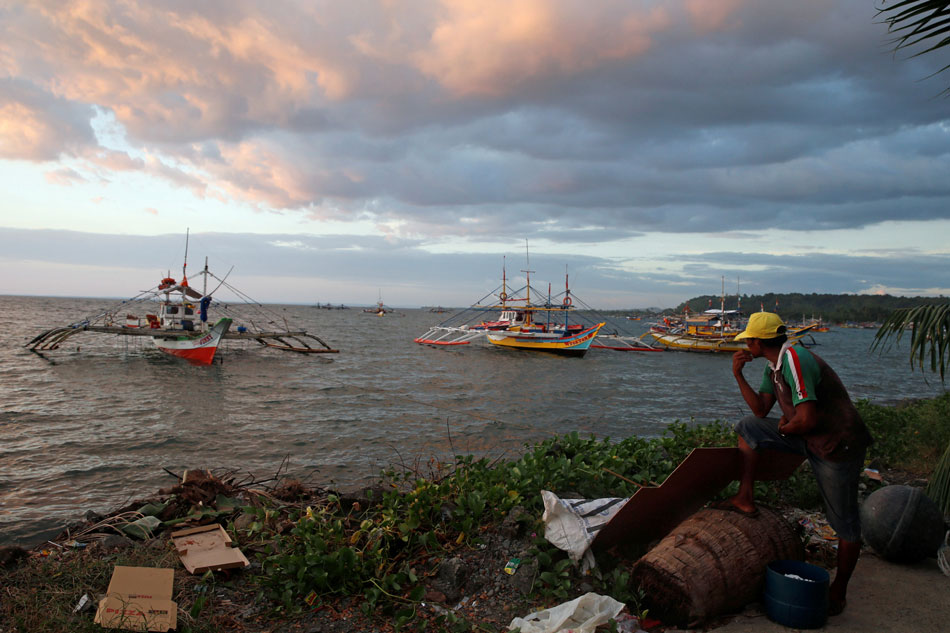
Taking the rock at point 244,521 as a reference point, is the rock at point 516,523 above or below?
above

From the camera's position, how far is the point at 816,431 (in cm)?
366

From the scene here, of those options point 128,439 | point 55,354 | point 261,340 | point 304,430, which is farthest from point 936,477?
point 55,354

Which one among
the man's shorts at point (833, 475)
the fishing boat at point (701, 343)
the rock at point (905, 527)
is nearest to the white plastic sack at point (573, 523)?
the man's shorts at point (833, 475)

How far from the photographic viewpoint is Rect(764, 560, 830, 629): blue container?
339 centimetres

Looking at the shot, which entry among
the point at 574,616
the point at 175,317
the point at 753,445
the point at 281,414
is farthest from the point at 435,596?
the point at 175,317

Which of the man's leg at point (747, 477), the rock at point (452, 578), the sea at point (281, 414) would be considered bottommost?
the sea at point (281, 414)

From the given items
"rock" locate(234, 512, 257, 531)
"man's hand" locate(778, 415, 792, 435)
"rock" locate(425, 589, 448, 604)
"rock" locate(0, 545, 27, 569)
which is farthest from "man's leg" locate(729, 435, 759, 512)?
"rock" locate(0, 545, 27, 569)

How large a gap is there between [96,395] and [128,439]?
25.3ft

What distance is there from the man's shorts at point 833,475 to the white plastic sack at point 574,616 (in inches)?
62.0

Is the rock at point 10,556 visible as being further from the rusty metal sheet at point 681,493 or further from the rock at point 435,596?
the rusty metal sheet at point 681,493

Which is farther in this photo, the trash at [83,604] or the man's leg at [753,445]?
the man's leg at [753,445]

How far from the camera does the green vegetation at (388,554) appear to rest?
3.73 metres

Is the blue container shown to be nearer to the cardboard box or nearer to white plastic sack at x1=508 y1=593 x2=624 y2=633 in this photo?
white plastic sack at x1=508 y1=593 x2=624 y2=633

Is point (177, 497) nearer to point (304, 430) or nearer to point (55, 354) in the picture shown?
point (304, 430)
